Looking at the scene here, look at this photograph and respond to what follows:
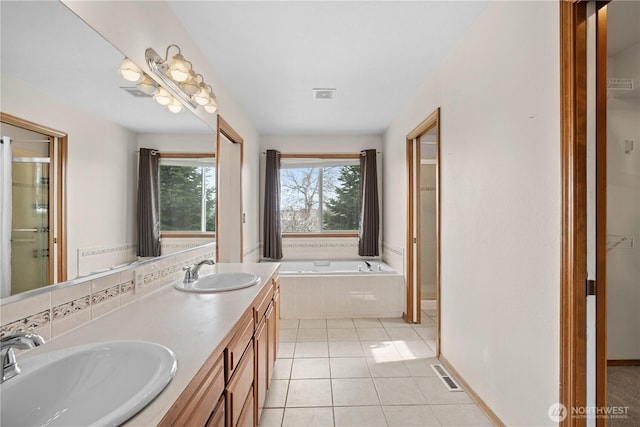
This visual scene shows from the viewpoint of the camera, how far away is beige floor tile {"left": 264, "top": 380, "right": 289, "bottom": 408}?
2.07 metres

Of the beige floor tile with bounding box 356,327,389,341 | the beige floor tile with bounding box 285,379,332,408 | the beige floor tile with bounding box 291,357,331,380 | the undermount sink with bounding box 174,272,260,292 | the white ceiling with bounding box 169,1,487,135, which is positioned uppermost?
the white ceiling with bounding box 169,1,487,135

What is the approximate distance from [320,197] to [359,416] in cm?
335

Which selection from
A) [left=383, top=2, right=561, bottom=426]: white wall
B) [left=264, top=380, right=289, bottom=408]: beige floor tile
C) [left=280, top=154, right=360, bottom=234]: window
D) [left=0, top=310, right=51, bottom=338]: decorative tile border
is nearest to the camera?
[left=0, top=310, right=51, bottom=338]: decorative tile border

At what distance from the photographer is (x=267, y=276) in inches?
85.0

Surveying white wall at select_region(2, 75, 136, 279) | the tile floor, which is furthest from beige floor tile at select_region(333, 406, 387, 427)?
white wall at select_region(2, 75, 136, 279)

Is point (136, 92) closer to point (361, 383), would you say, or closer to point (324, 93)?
point (324, 93)

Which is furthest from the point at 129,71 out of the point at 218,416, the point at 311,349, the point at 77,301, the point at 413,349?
the point at 413,349

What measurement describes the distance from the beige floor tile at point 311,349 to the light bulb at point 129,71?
7.77 ft

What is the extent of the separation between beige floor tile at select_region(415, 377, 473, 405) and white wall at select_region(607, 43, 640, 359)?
1353 mm

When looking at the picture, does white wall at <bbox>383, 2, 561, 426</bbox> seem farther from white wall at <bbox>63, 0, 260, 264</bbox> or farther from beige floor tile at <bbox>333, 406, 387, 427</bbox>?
white wall at <bbox>63, 0, 260, 264</bbox>

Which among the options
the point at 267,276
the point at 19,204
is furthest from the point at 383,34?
the point at 19,204

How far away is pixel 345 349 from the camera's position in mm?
2908

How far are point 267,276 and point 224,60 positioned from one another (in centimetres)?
173

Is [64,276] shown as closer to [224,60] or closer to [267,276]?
[267,276]
